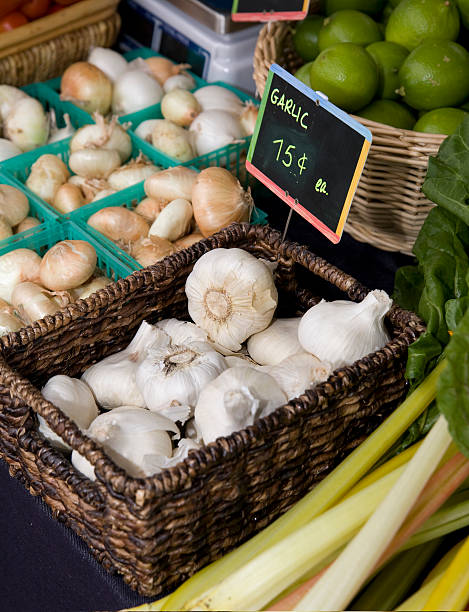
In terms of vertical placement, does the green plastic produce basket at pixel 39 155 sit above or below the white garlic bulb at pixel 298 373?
below

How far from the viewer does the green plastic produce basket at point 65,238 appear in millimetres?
1352

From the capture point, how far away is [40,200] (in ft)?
4.89

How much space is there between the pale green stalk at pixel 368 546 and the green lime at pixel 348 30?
0.99 m

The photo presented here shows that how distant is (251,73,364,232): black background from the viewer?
1.03 m

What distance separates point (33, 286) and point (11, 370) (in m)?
0.38

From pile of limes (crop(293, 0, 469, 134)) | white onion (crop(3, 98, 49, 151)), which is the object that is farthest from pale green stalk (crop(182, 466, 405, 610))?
white onion (crop(3, 98, 49, 151))

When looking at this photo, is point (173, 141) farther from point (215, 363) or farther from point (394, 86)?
point (215, 363)

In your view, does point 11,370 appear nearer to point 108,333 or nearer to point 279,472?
point 108,333

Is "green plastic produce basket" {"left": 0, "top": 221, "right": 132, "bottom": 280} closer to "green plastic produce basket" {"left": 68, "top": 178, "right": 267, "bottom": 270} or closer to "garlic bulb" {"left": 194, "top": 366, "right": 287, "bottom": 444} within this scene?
"green plastic produce basket" {"left": 68, "top": 178, "right": 267, "bottom": 270}

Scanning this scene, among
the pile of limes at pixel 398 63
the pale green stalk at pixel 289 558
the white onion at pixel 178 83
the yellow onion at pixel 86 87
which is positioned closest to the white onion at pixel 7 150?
the yellow onion at pixel 86 87

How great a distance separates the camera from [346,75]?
Result: 4.33 feet

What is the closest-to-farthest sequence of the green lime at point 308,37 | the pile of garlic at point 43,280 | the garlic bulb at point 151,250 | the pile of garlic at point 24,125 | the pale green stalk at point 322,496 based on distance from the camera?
the pale green stalk at point 322,496
the pile of garlic at point 43,280
the garlic bulb at point 151,250
the green lime at point 308,37
the pile of garlic at point 24,125

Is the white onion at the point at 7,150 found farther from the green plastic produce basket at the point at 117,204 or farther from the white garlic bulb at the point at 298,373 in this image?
the white garlic bulb at the point at 298,373

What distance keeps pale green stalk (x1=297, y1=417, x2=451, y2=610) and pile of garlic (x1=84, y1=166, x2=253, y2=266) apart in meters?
0.71
